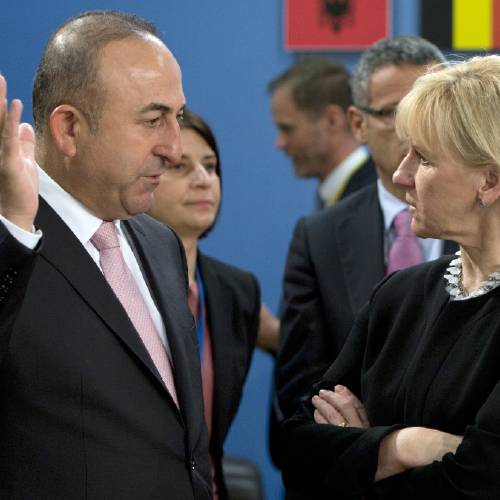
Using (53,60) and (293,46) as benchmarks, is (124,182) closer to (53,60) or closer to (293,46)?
(53,60)

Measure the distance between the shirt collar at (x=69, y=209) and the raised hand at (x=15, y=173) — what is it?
0.39 meters

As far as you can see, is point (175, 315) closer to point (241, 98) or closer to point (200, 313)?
point (200, 313)

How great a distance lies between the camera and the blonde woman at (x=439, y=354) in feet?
7.13

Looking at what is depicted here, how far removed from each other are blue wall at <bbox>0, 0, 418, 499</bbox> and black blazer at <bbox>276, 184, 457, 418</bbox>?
1.52m

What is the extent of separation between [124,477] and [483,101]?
3.18 ft

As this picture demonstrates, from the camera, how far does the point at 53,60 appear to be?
2.38 meters

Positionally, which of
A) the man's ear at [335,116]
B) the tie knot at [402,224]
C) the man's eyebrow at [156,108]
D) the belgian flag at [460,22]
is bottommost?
the tie knot at [402,224]

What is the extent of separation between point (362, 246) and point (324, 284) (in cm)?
17

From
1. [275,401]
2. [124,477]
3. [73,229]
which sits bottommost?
[275,401]

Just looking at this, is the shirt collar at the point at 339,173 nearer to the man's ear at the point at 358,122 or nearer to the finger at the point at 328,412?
the man's ear at the point at 358,122

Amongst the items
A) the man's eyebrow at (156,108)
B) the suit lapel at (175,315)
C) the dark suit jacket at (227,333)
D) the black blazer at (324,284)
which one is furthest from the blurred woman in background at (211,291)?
the man's eyebrow at (156,108)

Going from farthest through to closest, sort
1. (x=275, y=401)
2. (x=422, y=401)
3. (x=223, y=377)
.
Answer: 1. (x=275, y=401)
2. (x=223, y=377)
3. (x=422, y=401)

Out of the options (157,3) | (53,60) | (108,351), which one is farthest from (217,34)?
(108,351)

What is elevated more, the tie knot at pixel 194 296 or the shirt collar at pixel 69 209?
the shirt collar at pixel 69 209
